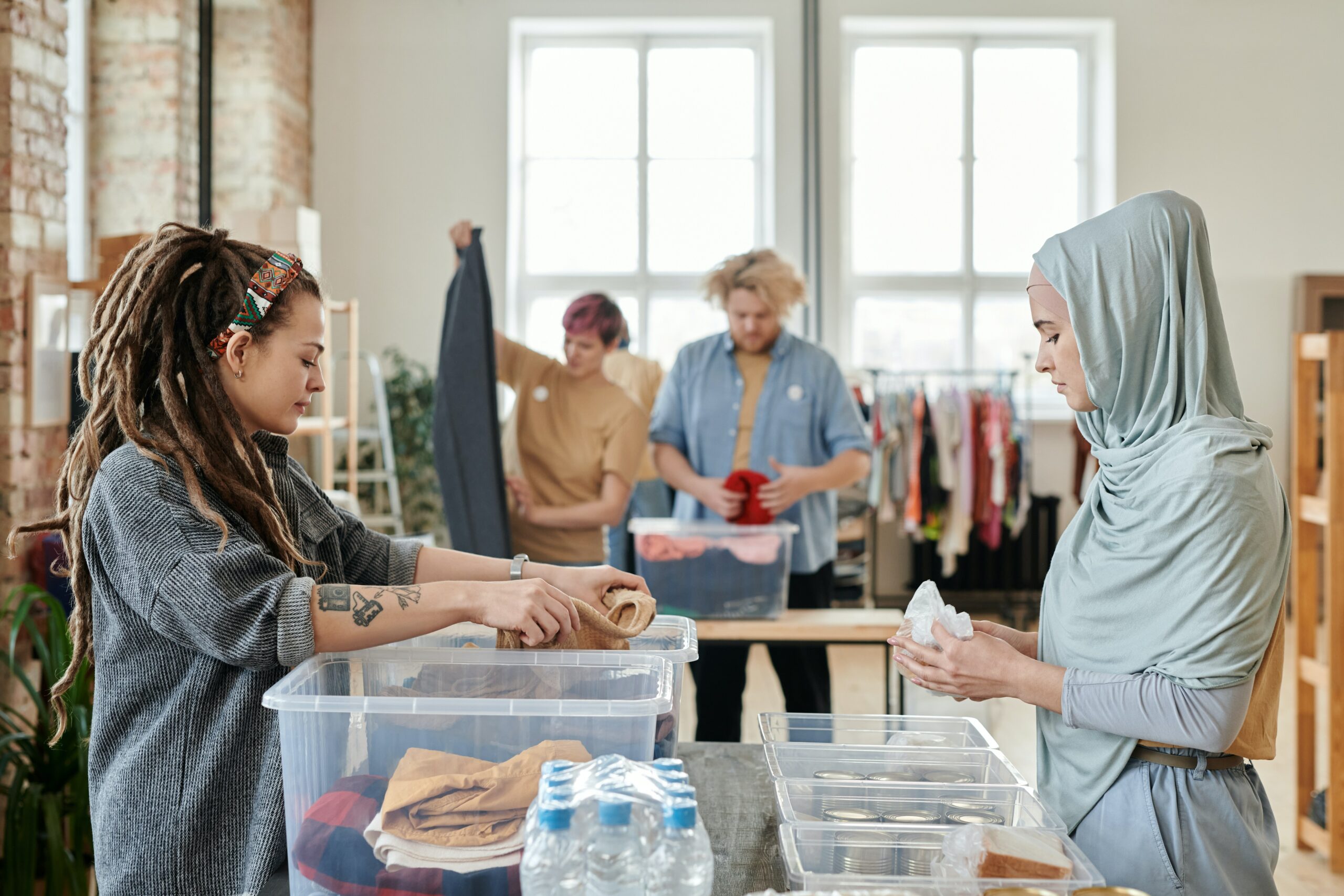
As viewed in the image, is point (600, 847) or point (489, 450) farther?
point (489, 450)

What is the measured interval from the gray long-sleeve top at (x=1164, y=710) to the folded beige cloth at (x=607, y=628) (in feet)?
1.73

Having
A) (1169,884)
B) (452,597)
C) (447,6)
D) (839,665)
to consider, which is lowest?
(839,665)

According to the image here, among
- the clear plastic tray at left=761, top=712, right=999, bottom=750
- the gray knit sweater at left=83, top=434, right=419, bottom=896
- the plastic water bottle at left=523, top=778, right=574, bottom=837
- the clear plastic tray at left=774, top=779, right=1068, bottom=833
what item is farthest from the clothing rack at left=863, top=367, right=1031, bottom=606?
the plastic water bottle at left=523, top=778, right=574, bottom=837

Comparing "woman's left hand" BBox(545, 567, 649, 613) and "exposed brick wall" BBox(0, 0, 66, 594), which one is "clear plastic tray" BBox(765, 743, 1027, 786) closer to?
"woman's left hand" BBox(545, 567, 649, 613)

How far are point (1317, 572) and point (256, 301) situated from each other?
2.88 m

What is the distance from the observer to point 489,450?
2.45 m

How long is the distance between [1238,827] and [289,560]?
116cm

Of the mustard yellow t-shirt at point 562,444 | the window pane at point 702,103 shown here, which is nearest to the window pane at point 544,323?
the window pane at point 702,103

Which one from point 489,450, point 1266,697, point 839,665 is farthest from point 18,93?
point 839,665

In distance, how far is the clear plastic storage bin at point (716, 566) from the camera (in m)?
2.59

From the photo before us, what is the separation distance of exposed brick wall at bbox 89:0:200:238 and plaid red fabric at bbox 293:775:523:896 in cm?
414

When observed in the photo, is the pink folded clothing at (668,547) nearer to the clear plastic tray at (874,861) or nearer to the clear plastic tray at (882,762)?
the clear plastic tray at (882,762)

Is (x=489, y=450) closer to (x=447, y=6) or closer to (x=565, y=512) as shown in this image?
(x=565, y=512)

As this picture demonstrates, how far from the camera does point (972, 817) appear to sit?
3.56 ft
